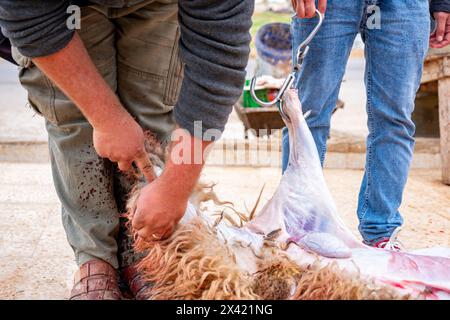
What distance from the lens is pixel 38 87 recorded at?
206 cm

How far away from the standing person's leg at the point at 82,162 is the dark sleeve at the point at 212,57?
51cm

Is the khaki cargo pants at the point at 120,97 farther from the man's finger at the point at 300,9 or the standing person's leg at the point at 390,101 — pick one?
the standing person's leg at the point at 390,101

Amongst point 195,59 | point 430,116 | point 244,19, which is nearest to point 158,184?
point 195,59

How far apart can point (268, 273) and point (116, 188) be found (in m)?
0.71

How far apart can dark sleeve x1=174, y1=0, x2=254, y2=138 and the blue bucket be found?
5445 millimetres

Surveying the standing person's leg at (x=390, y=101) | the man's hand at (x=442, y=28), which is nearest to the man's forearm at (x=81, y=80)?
the standing person's leg at (x=390, y=101)

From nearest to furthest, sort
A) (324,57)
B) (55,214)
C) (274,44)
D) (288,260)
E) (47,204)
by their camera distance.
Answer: (288,260) < (324,57) < (55,214) < (47,204) < (274,44)

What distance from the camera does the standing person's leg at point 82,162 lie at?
2.03m

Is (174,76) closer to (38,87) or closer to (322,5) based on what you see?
(38,87)

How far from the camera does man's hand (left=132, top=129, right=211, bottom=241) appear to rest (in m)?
1.62

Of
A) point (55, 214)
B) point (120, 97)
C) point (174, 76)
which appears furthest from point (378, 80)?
point (55, 214)

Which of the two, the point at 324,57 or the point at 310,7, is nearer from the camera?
the point at 310,7

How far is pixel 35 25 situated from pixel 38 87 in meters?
0.59

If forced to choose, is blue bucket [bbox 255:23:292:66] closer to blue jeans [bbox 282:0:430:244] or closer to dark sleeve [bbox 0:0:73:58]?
blue jeans [bbox 282:0:430:244]
